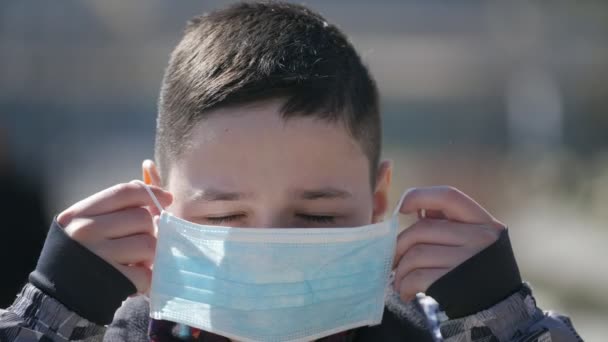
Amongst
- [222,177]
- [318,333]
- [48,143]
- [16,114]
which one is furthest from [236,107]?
[16,114]

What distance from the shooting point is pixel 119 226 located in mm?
1931

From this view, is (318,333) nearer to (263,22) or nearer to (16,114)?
(263,22)

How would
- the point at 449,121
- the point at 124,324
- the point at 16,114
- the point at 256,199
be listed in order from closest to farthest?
the point at 256,199 < the point at 124,324 < the point at 16,114 < the point at 449,121

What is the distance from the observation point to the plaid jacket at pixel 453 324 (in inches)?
73.1

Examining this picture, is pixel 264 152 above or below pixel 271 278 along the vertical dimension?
above

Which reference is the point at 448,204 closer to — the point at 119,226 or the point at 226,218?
the point at 226,218

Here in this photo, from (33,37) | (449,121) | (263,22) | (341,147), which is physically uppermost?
(263,22)

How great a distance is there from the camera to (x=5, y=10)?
45.5 ft

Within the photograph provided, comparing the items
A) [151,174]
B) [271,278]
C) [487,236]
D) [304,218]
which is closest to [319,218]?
[304,218]

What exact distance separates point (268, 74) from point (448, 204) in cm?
52

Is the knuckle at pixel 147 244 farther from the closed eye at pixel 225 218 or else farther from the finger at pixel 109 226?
the closed eye at pixel 225 218

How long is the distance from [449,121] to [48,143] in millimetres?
6123

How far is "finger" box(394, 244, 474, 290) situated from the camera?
1950mm

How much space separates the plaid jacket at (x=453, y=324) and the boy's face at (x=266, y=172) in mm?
366
